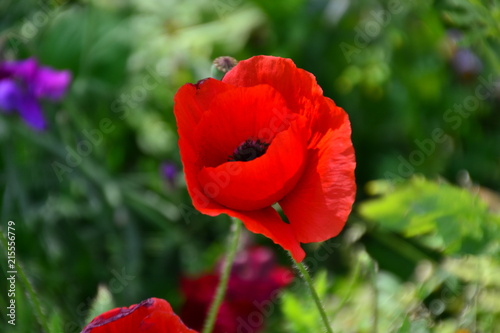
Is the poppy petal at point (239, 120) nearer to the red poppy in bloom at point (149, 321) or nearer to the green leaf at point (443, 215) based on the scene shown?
the red poppy in bloom at point (149, 321)

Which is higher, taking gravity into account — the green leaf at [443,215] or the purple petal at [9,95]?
the green leaf at [443,215]

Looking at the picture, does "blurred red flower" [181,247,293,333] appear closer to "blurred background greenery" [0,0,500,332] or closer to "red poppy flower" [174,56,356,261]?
"blurred background greenery" [0,0,500,332]

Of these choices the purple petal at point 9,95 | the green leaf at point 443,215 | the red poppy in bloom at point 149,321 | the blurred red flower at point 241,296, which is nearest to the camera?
the red poppy in bloom at point 149,321

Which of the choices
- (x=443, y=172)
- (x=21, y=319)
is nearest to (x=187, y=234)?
(x=443, y=172)

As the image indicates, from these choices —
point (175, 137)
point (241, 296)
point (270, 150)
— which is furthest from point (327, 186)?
point (175, 137)

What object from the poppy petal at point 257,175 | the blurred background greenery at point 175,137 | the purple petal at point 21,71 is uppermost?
the poppy petal at point 257,175

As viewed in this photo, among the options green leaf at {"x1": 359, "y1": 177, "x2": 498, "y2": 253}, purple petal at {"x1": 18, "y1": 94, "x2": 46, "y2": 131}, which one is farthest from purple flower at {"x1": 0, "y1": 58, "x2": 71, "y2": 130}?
green leaf at {"x1": 359, "y1": 177, "x2": 498, "y2": 253}

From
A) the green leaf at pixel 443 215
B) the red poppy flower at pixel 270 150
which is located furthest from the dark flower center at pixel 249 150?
the green leaf at pixel 443 215

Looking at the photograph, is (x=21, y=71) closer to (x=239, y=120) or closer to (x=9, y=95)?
(x=9, y=95)
